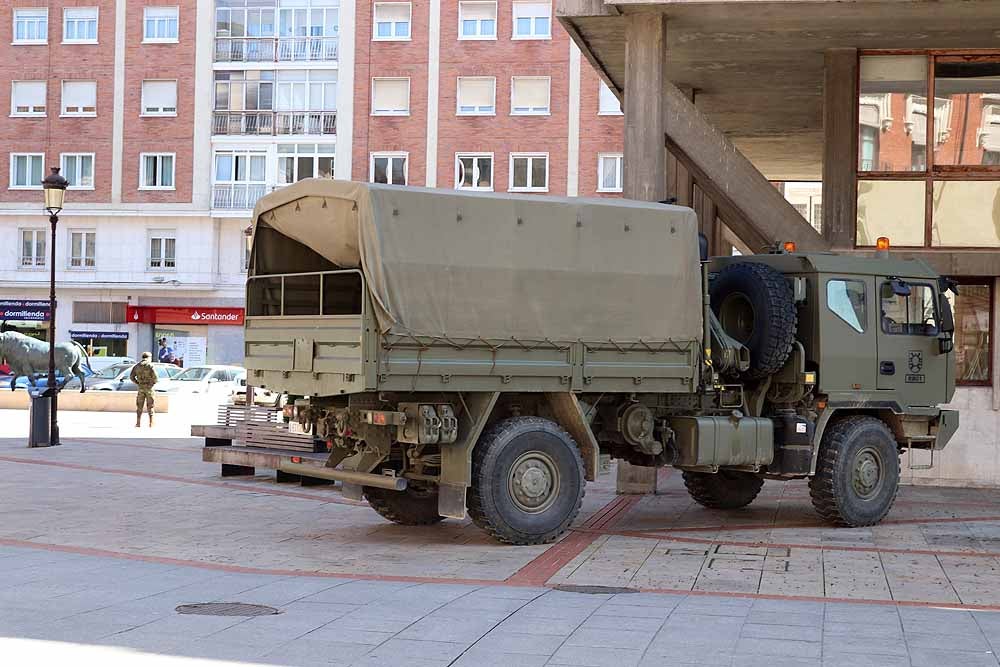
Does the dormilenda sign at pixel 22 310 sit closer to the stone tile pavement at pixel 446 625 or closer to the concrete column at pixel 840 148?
the concrete column at pixel 840 148

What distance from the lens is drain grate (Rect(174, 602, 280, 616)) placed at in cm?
887

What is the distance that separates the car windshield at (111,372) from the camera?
43.6 meters

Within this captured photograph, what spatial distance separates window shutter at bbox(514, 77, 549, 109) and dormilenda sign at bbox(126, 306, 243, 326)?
13561 millimetres

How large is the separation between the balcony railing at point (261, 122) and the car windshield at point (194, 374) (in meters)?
14.6

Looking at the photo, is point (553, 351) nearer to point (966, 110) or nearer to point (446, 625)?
point (446, 625)

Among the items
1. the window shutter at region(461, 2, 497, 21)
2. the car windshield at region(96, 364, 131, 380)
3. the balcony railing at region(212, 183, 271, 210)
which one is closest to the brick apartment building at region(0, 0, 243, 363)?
the balcony railing at region(212, 183, 271, 210)

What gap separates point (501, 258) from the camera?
12.6 meters

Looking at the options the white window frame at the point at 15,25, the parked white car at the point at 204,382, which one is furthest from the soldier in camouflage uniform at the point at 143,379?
the white window frame at the point at 15,25

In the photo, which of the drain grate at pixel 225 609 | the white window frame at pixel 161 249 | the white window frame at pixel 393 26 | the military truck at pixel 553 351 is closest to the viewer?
the drain grate at pixel 225 609

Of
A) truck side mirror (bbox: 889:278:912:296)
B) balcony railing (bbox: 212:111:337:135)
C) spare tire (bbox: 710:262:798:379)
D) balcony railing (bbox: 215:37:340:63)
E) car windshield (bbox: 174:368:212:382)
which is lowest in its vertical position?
car windshield (bbox: 174:368:212:382)

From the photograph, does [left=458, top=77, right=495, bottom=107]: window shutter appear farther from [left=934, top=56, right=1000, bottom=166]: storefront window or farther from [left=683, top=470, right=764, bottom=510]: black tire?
[left=683, top=470, right=764, bottom=510]: black tire

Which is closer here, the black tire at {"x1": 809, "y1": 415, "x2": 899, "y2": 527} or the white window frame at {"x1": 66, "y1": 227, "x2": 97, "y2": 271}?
the black tire at {"x1": 809, "y1": 415, "x2": 899, "y2": 527}

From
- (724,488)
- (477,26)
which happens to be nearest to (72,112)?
(477,26)

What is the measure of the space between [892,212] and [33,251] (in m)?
43.4
